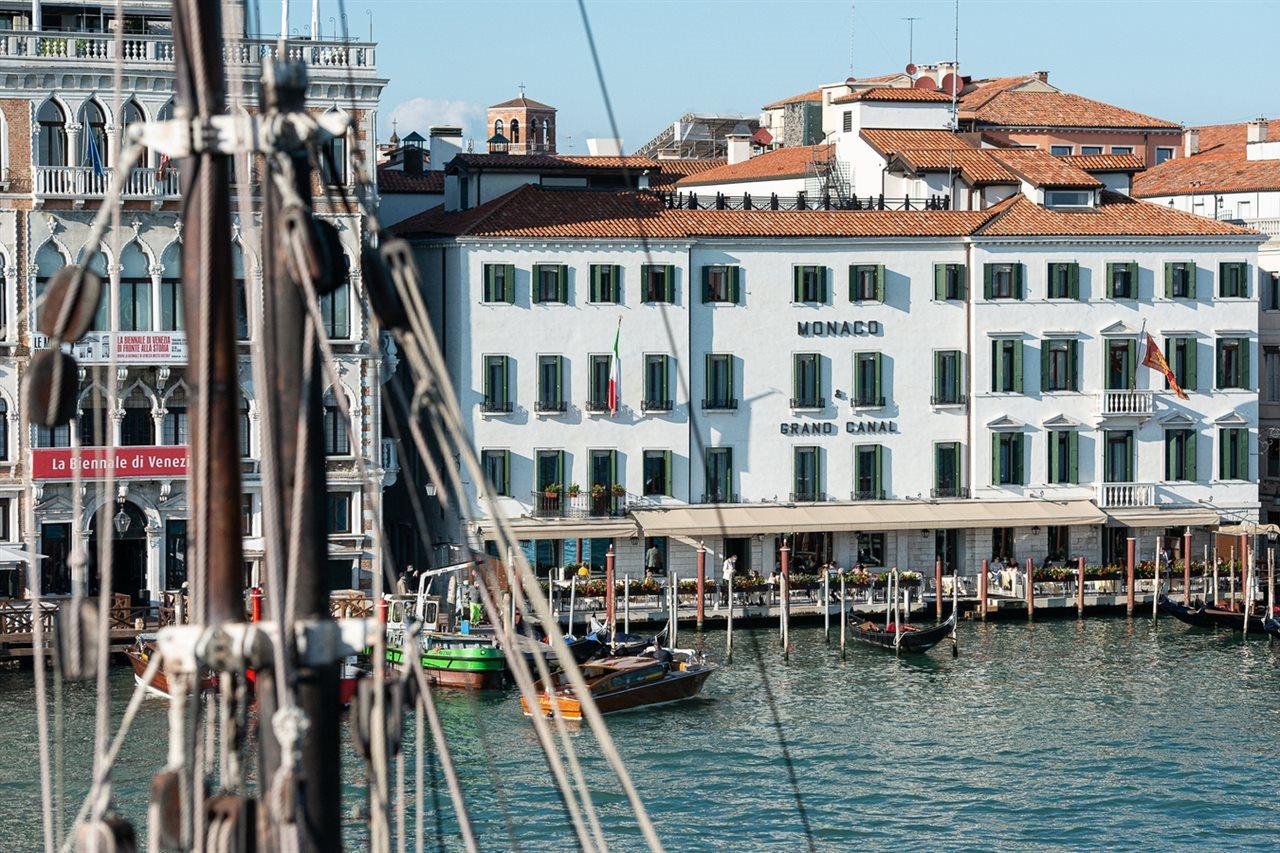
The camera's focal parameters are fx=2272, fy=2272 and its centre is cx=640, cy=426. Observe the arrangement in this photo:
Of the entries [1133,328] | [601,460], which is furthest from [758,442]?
[1133,328]

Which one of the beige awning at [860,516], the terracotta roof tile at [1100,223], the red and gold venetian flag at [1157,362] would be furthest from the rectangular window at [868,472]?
the red and gold venetian flag at [1157,362]

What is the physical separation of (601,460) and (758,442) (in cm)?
340

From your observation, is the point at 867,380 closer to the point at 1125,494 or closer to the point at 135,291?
the point at 1125,494

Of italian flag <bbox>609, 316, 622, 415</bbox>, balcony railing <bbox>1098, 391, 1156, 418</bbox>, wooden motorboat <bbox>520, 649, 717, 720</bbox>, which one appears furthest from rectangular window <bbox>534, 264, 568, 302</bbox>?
balcony railing <bbox>1098, 391, 1156, 418</bbox>

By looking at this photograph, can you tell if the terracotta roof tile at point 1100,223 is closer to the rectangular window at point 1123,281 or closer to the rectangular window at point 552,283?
the rectangular window at point 1123,281

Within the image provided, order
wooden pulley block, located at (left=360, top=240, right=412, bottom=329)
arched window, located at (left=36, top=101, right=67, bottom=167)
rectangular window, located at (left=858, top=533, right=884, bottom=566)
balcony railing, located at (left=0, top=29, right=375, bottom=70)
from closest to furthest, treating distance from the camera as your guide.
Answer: wooden pulley block, located at (left=360, top=240, right=412, bottom=329) < balcony railing, located at (left=0, top=29, right=375, bottom=70) < arched window, located at (left=36, top=101, right=67, bottom=167) < rectangular window, located at (left=858, top=533, right=884, bottom=566)

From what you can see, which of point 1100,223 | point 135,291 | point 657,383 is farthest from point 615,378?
point 1100,223

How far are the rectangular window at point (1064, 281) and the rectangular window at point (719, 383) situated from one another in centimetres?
715

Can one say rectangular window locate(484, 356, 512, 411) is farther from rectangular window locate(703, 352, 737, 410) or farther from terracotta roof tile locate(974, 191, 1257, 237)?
terracotta roof tile locate(974, 191, 1257, 237)

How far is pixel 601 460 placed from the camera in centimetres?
4531

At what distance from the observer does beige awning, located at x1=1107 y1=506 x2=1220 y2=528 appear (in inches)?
1876

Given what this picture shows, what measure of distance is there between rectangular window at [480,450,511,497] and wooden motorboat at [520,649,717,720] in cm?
808

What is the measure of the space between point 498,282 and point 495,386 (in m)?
2.04

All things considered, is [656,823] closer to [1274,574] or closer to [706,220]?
[706,220]
